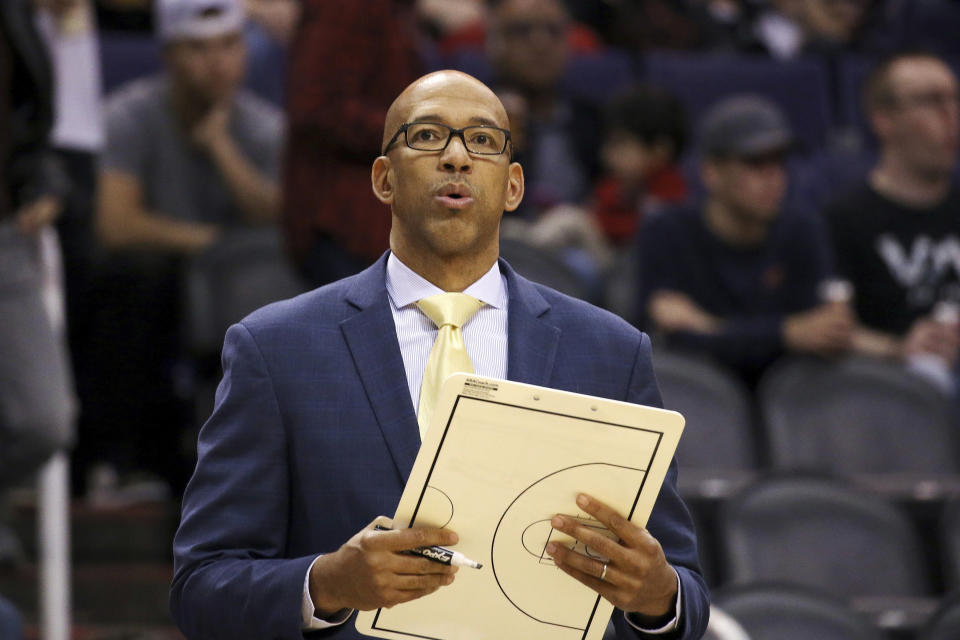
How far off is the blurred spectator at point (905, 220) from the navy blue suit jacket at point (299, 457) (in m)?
3.10

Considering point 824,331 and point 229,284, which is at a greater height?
point 229,284

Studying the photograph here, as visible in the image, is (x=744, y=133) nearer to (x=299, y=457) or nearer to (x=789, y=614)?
(x=789, y=614)

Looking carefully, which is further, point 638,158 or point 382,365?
point 638,158

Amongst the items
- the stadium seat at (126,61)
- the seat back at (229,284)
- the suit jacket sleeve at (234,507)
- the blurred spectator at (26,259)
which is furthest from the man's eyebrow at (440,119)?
the stadium seat at (126,61)

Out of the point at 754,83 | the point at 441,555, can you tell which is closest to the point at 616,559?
the point at 441,555

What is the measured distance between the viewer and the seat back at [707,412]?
4.34 metres

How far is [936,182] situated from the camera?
201 inches

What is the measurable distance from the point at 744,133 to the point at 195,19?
179 centimetres

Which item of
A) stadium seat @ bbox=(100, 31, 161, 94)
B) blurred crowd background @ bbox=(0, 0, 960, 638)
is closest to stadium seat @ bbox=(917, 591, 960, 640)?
blurred crowd background @ bbox=(0, 0, 960, 638)

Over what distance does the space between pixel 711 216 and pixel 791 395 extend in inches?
25.7

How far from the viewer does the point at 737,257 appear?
4.78m

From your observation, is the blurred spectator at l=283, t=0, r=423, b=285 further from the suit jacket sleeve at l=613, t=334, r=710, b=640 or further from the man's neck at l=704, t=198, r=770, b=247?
the suit jacket sleeve at l=613, t=334, r=710, b=640

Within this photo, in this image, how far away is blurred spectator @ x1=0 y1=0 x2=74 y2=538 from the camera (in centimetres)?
354

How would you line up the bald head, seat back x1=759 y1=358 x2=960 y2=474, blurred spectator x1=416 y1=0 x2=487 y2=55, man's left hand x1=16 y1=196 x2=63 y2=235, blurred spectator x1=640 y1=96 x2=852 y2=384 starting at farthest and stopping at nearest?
blurred spectator x1=416 y1=0 x2=487 y2=55, blurred spectator x1=640 y1=96 x2=852 y2=384, seat back x1=759 y1=358 x2=960 y2=474, man's left hand x1=16 y1=196 x2=63 y2=235, the bald head
